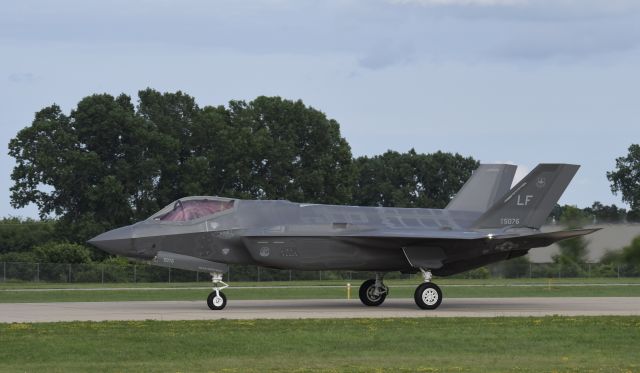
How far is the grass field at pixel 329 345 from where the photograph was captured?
1723 cm

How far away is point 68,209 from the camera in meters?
77.6

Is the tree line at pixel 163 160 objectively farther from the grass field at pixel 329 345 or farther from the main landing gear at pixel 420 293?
the grass field at pixel 329 345

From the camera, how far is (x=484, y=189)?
111ft

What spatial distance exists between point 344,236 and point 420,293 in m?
2.53

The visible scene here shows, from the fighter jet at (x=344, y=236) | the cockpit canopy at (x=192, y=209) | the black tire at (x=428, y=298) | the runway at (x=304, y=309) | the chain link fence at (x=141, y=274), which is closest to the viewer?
the runway at (x=304, y=309)

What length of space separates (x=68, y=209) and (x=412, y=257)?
168ft

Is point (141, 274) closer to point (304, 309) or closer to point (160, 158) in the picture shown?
point (160, 158)

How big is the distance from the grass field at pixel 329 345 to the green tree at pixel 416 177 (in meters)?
83.3

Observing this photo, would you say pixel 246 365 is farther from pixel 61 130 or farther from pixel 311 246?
pixel 61 130

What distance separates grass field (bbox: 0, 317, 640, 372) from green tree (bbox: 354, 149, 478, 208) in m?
83.3

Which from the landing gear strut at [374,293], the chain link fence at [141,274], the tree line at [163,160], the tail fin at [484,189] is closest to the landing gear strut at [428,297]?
the landing gear strut at [374,293]

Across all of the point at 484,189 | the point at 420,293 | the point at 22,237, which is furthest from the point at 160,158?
the point at 420,293

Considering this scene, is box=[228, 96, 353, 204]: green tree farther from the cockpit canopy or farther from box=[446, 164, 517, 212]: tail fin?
the cockpit canopy

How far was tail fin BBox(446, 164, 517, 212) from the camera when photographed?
3353 centimetres
